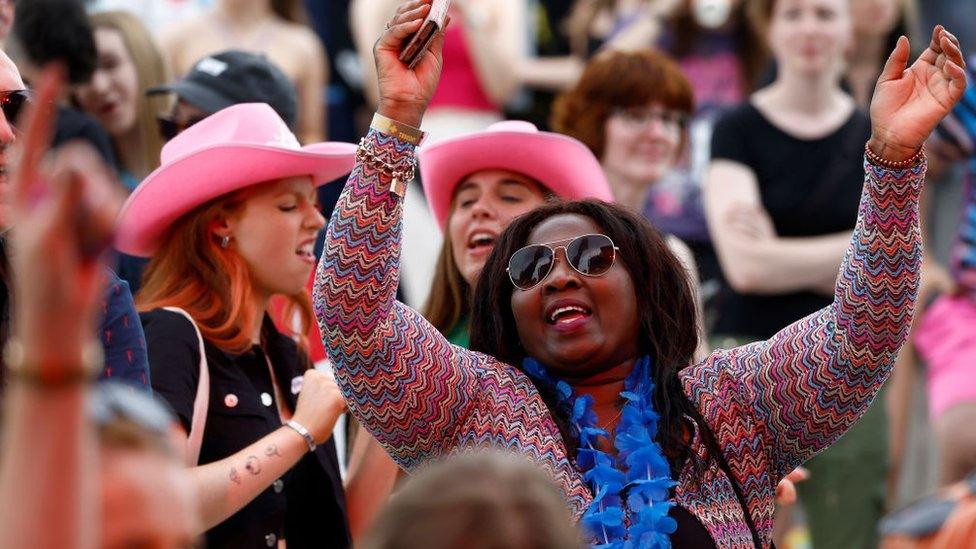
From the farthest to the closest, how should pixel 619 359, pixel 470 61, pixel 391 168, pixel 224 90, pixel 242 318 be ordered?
pixel 470 61 → pixel 224 90 → pixel 242 318 → pixel 619 359 → pixel 391 168

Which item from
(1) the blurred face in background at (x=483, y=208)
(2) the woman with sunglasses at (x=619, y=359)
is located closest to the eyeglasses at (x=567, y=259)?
(2) the woman with sunglasses at (x=619, y=359)

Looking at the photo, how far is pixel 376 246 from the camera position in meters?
3.49

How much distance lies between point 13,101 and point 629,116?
9.15 feet

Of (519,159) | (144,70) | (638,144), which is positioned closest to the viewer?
(519,159)

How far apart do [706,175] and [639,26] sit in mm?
1241

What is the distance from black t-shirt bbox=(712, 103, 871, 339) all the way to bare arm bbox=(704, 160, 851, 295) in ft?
0.14

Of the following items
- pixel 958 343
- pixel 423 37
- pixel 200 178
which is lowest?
pixel 958 343

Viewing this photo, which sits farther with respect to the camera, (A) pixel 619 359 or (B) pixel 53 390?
(A) pixel 619 359

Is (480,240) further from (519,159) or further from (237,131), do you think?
(237,131)

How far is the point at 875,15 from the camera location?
7.27 m

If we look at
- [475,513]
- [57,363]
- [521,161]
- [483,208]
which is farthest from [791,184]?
[57,363]

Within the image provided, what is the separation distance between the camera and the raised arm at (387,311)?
349 cm

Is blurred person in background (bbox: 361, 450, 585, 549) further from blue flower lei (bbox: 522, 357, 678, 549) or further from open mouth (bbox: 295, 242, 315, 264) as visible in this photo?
open mouth (bbox: 295, 242, 315, 264)

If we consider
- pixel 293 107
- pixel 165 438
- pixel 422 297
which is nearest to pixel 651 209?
pixel 422 297
